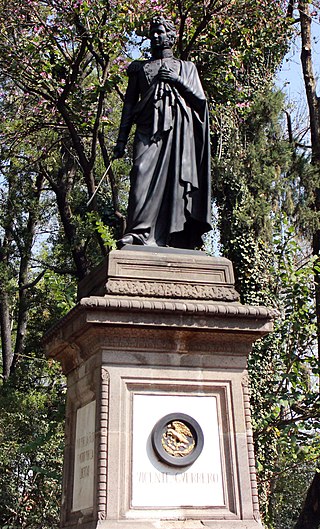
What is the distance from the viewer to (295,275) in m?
11.0

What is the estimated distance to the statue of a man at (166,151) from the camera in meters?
6.30

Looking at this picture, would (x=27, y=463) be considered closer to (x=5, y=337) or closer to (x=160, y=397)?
(x=5, y=337)

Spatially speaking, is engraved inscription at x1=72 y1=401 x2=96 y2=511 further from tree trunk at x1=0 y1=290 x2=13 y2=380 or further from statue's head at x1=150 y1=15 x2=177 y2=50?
tree trunk at x1=0 y1=290 x2=13 y2=380

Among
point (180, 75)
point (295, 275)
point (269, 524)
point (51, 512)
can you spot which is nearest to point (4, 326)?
point (51, 512)

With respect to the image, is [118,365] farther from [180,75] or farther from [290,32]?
[290,32]

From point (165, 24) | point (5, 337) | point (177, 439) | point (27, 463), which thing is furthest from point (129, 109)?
point (5, 337)

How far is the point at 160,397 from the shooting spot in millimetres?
5277

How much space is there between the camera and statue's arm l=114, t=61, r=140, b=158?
22.6ft

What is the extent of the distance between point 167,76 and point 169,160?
872mm

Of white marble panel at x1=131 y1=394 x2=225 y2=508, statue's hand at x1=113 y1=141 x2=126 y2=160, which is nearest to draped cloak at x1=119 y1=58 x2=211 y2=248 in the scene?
statue's hand at x1=113 y1=141 x2=126 y2=160

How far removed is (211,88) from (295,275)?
5801 millimetres

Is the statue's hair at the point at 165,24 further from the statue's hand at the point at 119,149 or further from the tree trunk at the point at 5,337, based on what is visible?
the tree trunk at the point at 5,337

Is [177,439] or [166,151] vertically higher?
[166,151]

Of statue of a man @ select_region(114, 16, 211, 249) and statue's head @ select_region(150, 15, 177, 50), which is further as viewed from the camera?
statue's head @ select_region(150, 15, 177, 50)
